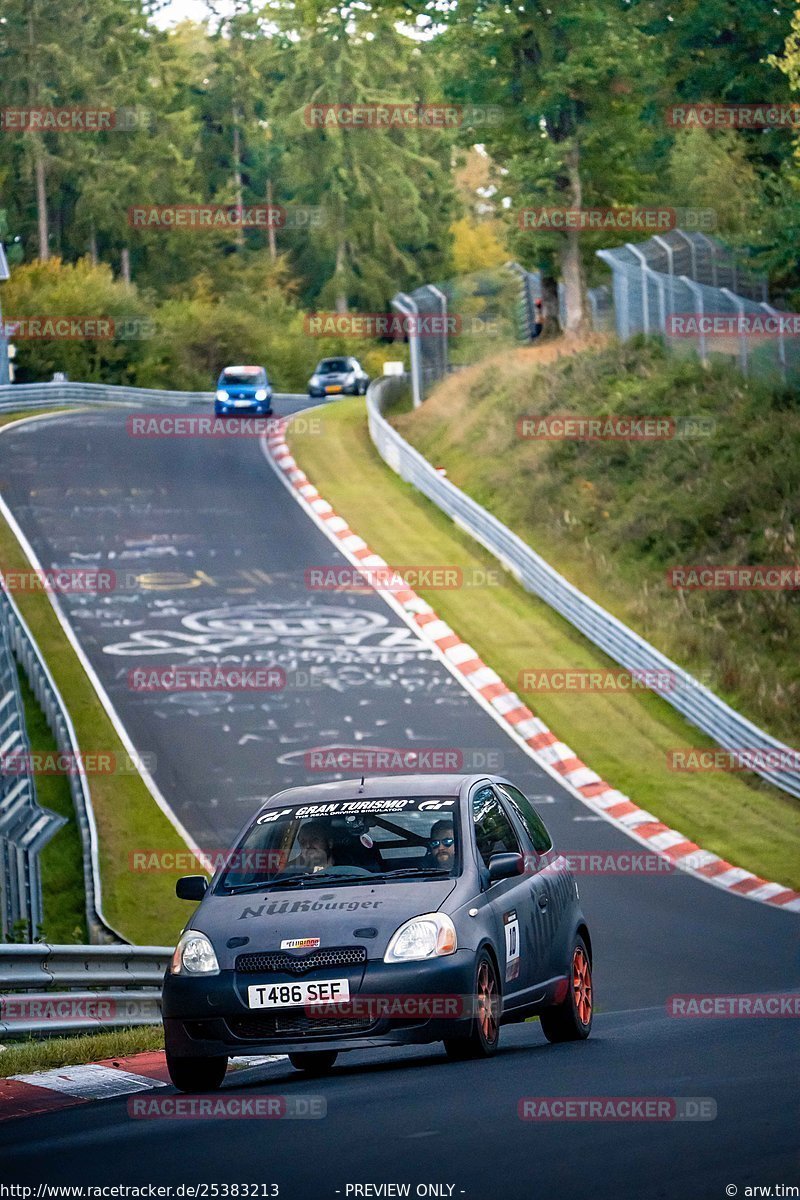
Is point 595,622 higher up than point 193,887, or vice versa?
point 193,887

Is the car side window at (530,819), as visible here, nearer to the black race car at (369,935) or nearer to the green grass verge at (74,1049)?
the black race car at (369,935)

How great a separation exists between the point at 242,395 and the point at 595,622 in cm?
→ 2248

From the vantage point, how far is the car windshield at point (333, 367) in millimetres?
63062

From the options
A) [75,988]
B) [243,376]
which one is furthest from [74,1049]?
[243,376]

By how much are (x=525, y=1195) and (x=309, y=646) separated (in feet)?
75.3

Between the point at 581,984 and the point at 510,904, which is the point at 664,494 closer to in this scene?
the point at 581,984

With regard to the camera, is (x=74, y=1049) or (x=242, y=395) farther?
(x=242, y=395)

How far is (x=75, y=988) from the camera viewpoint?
12.0 metres

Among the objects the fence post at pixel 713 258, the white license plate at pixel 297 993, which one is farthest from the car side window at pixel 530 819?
the fence post at pixel 713 258

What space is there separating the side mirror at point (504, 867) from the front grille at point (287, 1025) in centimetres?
111

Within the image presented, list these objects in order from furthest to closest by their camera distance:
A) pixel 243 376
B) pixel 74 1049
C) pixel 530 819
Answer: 1. pixel 243 376
2. pixel 530 819
3. pixel 74 1049

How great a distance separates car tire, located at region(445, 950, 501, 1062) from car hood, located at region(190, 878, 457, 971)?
0.42 m

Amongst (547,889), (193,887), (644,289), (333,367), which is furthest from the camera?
(333,367)

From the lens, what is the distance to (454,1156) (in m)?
6.50
